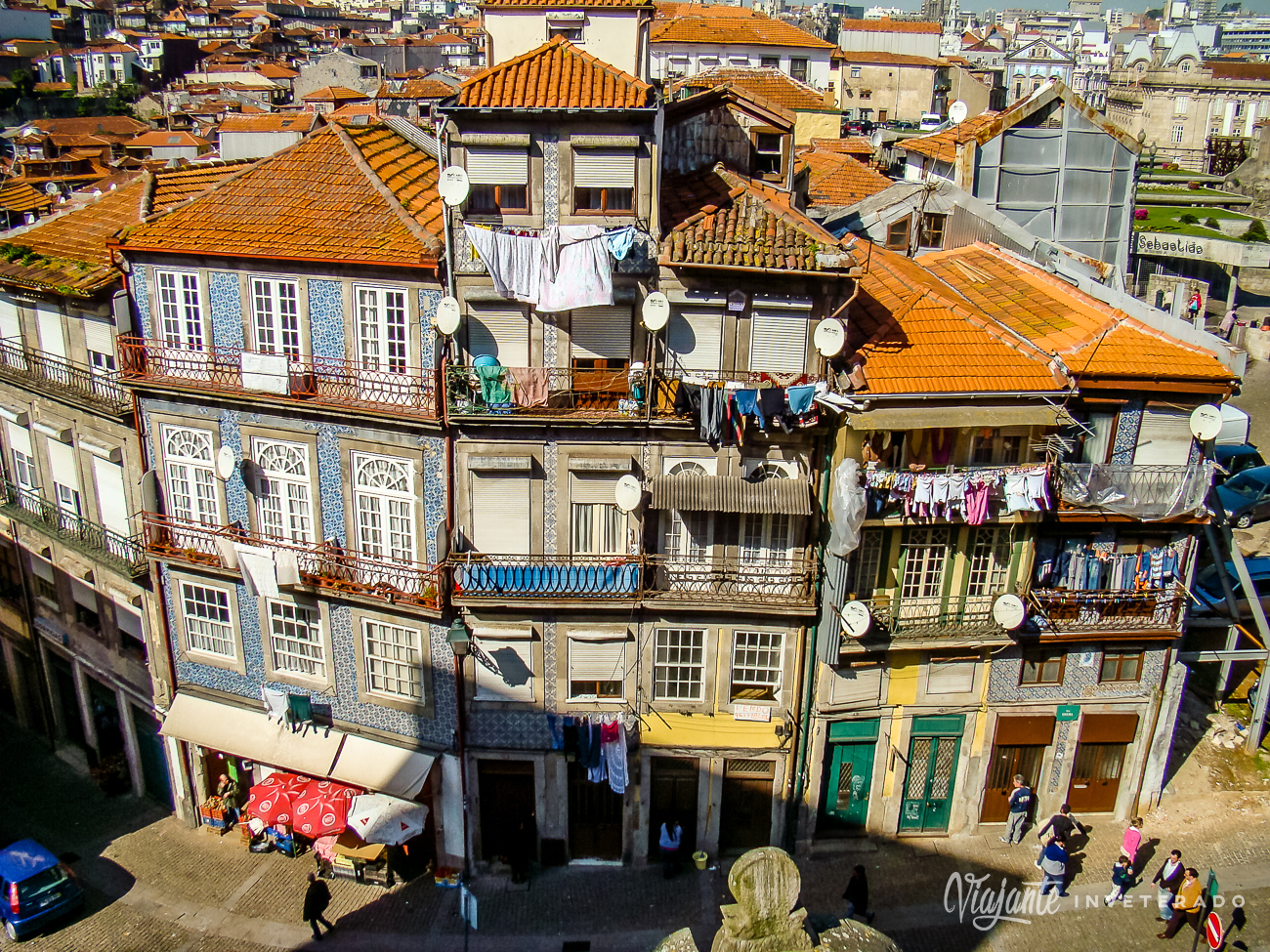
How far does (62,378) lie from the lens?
2820cm

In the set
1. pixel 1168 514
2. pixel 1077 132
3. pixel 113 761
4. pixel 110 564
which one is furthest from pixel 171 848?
pixel 1077 132

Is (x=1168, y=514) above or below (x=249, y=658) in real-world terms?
above

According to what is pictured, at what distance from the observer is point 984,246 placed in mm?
32062

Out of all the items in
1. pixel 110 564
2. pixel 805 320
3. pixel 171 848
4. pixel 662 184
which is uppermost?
pixel 662 184

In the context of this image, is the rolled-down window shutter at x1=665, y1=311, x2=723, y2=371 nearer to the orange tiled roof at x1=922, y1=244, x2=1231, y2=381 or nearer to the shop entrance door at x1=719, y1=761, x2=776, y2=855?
the orange tiled roof at x1=922, y1=244, x2=1231, y2=381

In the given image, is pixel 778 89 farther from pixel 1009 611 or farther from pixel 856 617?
pixel 856 617

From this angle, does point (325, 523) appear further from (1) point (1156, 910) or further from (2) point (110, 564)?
(1) point (1156, 910)

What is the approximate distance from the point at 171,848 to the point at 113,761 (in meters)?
3.91

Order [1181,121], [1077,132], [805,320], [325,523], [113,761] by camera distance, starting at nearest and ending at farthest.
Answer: [805,320], [325,523], [113,761], [1077,132], [1181,121]

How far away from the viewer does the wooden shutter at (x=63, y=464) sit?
28.8 metres

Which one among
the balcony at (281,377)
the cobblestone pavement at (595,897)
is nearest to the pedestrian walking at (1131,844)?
the cobblestone pavement at (595,897)

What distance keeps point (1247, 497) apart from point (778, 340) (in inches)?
935

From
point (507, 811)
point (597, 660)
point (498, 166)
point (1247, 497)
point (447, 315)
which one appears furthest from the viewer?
point (1247, 497)

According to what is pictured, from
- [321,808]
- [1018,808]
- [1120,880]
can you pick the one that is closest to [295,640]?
[321,808]
